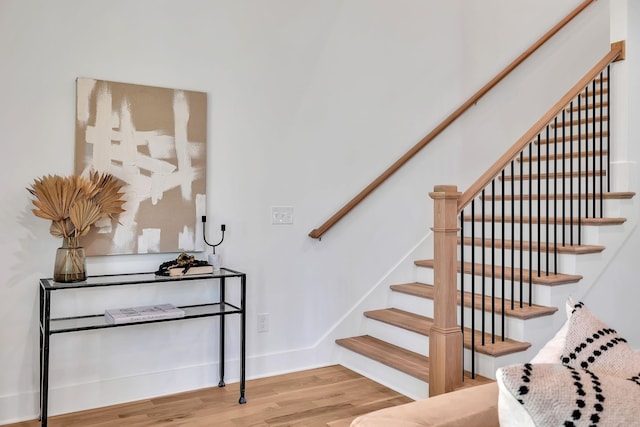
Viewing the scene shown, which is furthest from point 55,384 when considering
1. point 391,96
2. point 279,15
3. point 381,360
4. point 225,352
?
point 391,96

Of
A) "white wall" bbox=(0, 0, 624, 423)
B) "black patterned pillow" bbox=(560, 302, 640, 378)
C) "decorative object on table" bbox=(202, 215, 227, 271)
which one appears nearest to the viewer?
"black patterned pillow" bbox=(560, 302, 640, 378)

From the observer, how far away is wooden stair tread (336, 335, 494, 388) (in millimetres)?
2926

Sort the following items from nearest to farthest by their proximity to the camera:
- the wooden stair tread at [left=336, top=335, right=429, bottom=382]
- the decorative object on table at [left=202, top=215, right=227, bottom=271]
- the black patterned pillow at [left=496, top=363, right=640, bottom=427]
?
the black patterned pillow at [left=496, top=363, right=640, bottom=427] → the wooden stair tread at [left=336, top=335, right=429, bottom=382] → the decorative object on table at [left=202, top=215, right=227, bottom=271]

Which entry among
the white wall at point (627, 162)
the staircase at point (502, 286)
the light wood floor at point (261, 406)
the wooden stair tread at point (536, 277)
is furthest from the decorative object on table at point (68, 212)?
the white wall at point (627, 162)

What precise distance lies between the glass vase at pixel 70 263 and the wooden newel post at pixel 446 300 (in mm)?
1843

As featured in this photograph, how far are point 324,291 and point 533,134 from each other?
1.70 m

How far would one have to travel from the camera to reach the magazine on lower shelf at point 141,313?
9.09ft

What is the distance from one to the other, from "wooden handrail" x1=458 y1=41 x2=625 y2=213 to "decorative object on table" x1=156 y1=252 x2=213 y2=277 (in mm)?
1462

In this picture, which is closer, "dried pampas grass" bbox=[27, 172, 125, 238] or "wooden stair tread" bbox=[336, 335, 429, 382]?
"dried pampas grass" bbox=[27, 172, 125, 238]

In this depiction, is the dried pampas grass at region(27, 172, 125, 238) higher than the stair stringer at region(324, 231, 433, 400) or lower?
higher

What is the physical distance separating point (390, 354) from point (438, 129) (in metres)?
1.81

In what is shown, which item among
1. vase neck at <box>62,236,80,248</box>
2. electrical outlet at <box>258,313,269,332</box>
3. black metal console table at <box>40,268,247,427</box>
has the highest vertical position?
vase neck at <box>62,236,80,248</box>

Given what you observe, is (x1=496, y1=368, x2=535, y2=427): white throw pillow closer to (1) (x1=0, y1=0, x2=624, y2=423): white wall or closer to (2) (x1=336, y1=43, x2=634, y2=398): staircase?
(2) (x1=336, y1=43, x2=634, y2=398): staircase

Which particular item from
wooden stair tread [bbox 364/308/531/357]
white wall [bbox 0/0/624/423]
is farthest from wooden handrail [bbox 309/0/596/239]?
wooden stair tread [bbox 364/308/531/357]
